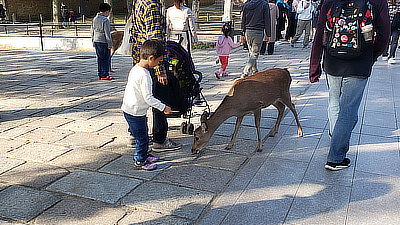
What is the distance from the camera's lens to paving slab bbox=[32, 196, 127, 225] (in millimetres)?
3098

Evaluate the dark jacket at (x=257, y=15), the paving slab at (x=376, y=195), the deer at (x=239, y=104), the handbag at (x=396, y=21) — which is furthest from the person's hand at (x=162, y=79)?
the handbag at (x=396, y=21)

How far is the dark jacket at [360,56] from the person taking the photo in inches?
138

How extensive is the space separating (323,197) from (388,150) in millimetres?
1651

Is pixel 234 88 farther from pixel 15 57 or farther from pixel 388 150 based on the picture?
pixel 15 57

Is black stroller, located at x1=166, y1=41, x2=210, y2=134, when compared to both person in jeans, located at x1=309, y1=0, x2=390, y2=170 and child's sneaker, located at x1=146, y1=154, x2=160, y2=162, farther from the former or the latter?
person in jeans, located at x1=309, y1=0, x2=390, y2=170

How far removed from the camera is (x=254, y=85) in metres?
4.62

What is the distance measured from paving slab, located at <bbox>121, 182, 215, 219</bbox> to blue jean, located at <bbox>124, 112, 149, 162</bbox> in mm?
435

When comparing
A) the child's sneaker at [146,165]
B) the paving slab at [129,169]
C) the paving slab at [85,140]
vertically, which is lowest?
the paving slab at [129,169]

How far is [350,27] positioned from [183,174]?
221 cm

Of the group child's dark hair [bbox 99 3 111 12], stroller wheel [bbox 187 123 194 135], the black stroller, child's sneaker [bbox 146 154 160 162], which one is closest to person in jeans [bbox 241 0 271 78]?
child's dark hair [bbox 99 3 111 12]

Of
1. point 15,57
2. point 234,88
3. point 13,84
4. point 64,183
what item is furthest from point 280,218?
point 15,57

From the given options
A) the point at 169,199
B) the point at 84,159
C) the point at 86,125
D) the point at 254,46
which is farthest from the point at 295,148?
the point at 254,46

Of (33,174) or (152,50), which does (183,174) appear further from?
(33,174)

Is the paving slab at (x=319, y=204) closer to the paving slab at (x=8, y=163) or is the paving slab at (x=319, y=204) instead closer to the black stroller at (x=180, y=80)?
the black stroller at (x=180, y=80)
